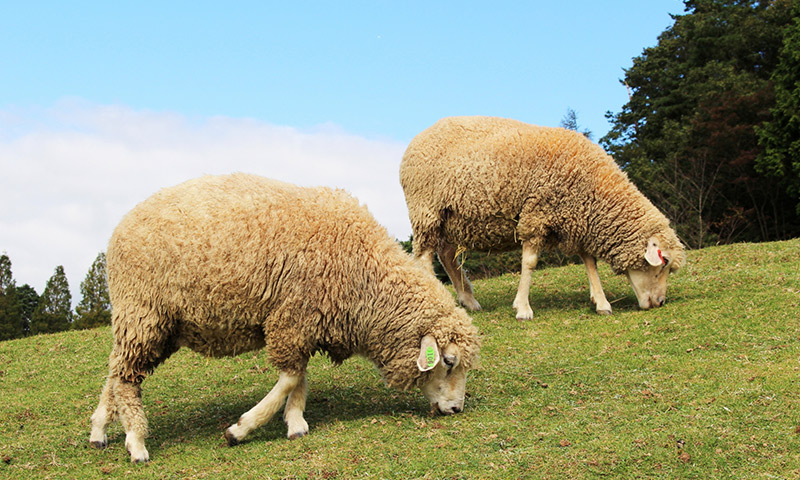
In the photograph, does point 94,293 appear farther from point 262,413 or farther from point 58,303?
point 262,413

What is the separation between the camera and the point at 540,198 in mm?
11922

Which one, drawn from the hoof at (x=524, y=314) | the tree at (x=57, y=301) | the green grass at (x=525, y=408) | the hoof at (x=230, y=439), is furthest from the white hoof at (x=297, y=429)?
the tree at (x=57, y=301)

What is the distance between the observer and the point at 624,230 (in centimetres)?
1189

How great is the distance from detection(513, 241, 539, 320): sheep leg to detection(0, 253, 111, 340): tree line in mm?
28017

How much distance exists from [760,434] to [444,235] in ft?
24.3

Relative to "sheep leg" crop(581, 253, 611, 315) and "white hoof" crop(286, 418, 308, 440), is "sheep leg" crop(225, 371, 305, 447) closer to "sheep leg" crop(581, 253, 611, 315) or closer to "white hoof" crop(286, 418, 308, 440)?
"white hoof" crop(286, 418, 308, 440)

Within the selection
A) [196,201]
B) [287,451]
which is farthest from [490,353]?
[196,201]

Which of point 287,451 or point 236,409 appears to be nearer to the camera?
point 287,451

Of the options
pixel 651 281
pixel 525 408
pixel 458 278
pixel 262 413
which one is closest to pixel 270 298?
pixel 262 413

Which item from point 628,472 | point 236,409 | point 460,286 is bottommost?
point 628,472

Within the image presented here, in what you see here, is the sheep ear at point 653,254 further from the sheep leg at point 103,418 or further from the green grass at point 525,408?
the sheep leg at point 103,418

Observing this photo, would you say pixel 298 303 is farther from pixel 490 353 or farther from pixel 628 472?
pixel 490 353

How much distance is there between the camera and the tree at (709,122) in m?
32.4

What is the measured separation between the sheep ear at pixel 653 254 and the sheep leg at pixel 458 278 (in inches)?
145
